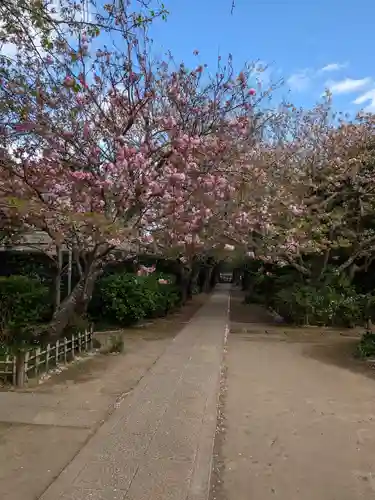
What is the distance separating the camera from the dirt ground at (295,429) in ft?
13.7

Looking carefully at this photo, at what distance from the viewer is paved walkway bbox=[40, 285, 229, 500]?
388 centimetres

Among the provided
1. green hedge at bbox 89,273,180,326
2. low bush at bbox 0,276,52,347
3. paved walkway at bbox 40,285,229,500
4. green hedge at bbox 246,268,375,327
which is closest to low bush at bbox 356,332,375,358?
paved walkway at bbox 40,285,229,500

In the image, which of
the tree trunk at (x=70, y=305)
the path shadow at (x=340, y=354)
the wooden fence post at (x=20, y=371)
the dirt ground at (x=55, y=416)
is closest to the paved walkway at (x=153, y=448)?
the dirt ground at (x=55, y=416)

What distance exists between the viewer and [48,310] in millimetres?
13484

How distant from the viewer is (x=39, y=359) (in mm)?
7703

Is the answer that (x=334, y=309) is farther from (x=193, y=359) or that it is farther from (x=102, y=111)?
(x=102, y=111)

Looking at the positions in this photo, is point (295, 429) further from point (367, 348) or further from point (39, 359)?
point (367, 348)

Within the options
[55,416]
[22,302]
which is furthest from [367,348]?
[22,302]

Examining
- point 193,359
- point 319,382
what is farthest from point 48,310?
point 319,382

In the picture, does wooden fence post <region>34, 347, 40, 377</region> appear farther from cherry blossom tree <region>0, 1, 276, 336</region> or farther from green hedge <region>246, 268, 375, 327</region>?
green hedge <region>246, 268, 375, 327</region>

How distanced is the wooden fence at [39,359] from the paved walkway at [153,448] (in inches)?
62.2

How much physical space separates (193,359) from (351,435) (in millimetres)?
4784

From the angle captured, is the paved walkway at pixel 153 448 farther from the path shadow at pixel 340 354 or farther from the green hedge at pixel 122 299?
the green hedge at pixel 122 299

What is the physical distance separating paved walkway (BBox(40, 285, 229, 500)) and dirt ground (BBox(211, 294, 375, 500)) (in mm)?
203
